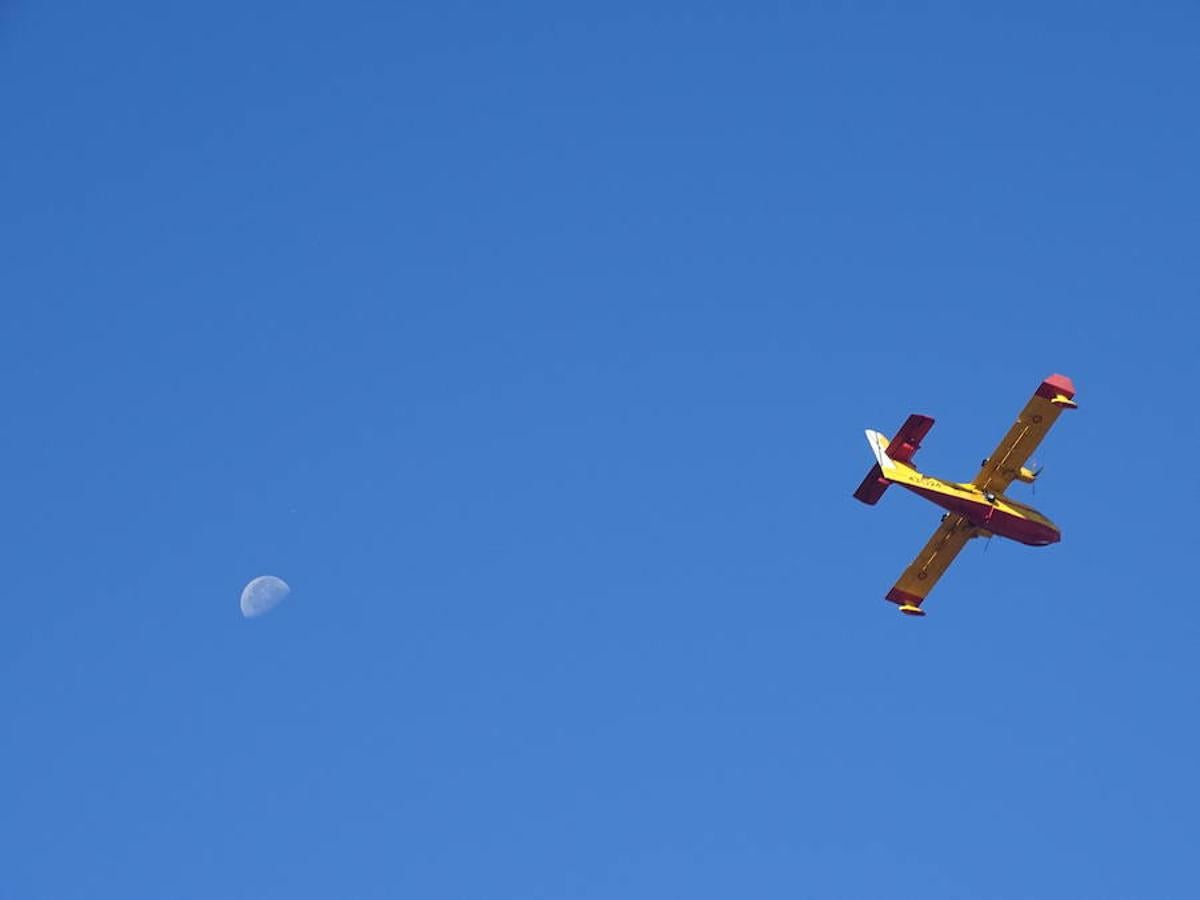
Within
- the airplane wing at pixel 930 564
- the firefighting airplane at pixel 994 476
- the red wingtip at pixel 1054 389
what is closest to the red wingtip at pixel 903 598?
the airplane wing at pixel 930 564

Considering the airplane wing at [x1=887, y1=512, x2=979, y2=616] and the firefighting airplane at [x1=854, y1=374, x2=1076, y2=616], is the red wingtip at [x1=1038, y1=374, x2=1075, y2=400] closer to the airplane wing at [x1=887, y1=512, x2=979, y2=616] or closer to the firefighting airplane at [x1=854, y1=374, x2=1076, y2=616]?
the firefighting airplane at [x1=854, y1=374, x2=1076, y2=616]

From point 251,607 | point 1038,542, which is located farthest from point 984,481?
point 251,607

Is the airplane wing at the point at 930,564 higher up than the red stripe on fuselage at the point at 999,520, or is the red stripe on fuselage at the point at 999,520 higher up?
the airplane wing at the point at 930,564

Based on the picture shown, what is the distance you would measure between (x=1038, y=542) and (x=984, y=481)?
374 cm

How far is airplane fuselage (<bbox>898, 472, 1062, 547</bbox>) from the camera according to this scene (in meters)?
102

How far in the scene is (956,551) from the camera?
4227 inches

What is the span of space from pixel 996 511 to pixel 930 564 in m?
7.01

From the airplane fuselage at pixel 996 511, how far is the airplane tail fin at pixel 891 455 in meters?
1.75

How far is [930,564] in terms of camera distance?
10781 centimetres

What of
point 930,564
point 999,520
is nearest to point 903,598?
point 930,564

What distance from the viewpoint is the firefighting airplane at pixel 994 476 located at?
328 ft

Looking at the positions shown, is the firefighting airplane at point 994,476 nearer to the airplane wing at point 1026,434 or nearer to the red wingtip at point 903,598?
the airplane wing at point 1026,434

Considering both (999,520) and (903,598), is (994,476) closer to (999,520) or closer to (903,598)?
(999,520)

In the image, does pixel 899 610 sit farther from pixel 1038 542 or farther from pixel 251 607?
pixel 251 607
